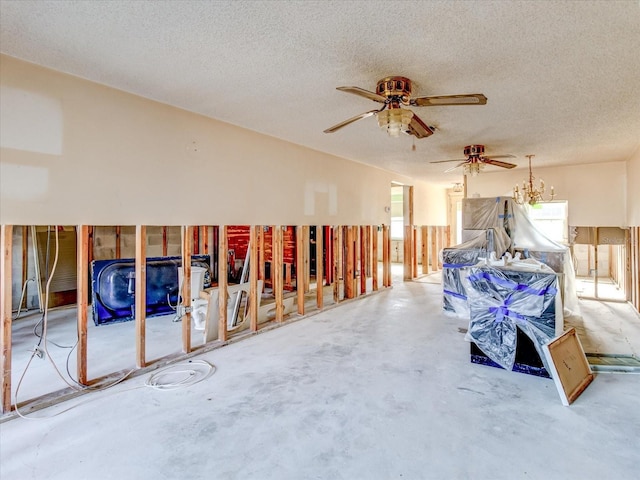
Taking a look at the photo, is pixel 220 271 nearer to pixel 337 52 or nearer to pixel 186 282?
pixel 186 282

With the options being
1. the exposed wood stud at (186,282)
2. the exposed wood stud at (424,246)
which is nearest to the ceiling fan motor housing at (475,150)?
the exposed wood stud at (424,246)

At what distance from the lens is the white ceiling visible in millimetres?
1856

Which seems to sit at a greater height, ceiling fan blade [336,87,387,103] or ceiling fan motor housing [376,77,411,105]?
ceiling fan motor housing [376,77,411,105]

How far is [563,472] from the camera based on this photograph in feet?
5.68

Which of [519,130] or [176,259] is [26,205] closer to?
[176,259]

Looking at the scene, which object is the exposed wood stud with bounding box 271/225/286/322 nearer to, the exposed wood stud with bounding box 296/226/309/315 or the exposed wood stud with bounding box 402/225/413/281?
the exposed wood stud with bounding box 296/226/309/315

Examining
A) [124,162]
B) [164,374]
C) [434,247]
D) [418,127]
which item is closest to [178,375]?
[164,374]

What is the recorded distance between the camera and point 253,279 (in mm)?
3934

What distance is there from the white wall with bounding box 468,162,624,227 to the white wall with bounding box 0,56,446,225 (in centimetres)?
531

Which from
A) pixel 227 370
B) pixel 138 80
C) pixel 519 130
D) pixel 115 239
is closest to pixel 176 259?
pixel 115 239

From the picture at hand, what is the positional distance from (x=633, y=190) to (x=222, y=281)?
656 cm

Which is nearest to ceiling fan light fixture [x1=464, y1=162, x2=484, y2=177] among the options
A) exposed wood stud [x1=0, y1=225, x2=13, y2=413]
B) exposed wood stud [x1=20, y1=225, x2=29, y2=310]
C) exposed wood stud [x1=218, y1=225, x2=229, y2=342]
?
exposed wood stud [x1=218, y1=225, x2=229, y2=342]

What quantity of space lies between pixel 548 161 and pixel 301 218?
473cm

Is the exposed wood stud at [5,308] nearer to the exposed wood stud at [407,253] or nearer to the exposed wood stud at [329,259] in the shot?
the exposed wood stud at [329,259]
